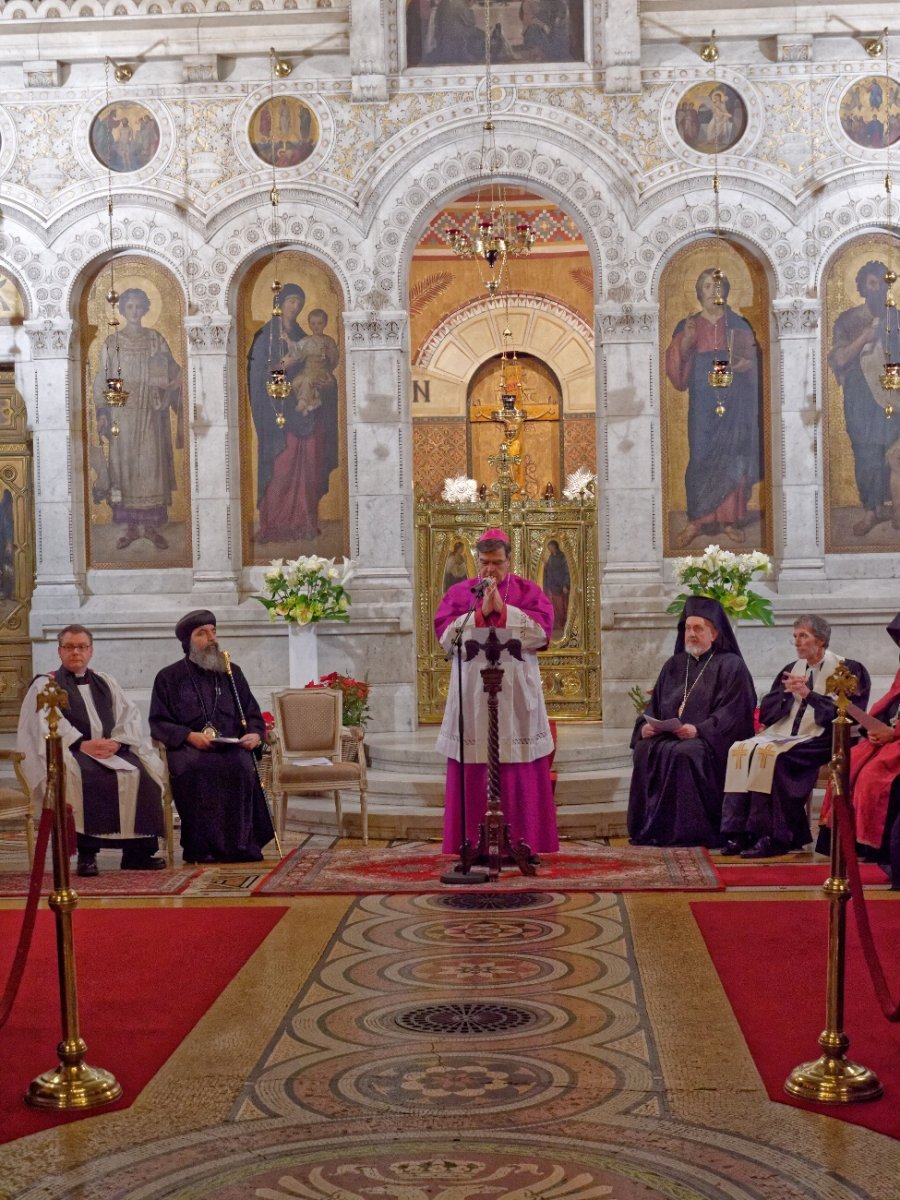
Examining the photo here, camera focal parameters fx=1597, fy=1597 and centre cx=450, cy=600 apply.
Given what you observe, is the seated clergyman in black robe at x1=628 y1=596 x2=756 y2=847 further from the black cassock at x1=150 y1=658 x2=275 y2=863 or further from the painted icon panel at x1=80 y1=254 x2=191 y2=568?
the painted icon panel at x1=80 y1=254 x2=191 y2=568

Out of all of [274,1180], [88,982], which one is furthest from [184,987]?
[274,1180]

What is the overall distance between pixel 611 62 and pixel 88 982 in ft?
30.0

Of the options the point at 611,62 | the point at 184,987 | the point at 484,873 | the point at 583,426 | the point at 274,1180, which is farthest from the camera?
the point at 583,426

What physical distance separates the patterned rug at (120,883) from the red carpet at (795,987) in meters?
2.86

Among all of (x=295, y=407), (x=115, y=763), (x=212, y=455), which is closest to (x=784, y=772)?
(x=115, y=763)

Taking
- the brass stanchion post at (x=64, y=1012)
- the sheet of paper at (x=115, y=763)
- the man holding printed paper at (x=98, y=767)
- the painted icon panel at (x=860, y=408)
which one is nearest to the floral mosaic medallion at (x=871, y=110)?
the painted icon panel at (x=860, y=408)

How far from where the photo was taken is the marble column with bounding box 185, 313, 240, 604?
13211mm

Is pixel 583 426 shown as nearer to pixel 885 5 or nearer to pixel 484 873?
pixel 885 5

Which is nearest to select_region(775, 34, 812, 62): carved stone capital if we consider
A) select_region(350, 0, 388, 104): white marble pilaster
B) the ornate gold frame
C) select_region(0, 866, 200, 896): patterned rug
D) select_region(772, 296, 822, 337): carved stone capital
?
select_region(772, 296, 822, 337): carved stone capital

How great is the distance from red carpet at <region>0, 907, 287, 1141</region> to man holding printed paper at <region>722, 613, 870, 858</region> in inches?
117

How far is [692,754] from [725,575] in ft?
9.04

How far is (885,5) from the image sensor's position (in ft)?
42.3

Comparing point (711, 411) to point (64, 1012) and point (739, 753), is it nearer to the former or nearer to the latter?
point (739, 753)

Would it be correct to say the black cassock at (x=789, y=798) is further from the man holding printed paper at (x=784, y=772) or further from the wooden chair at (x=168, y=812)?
the wooden chair at (x=168, y=812)
